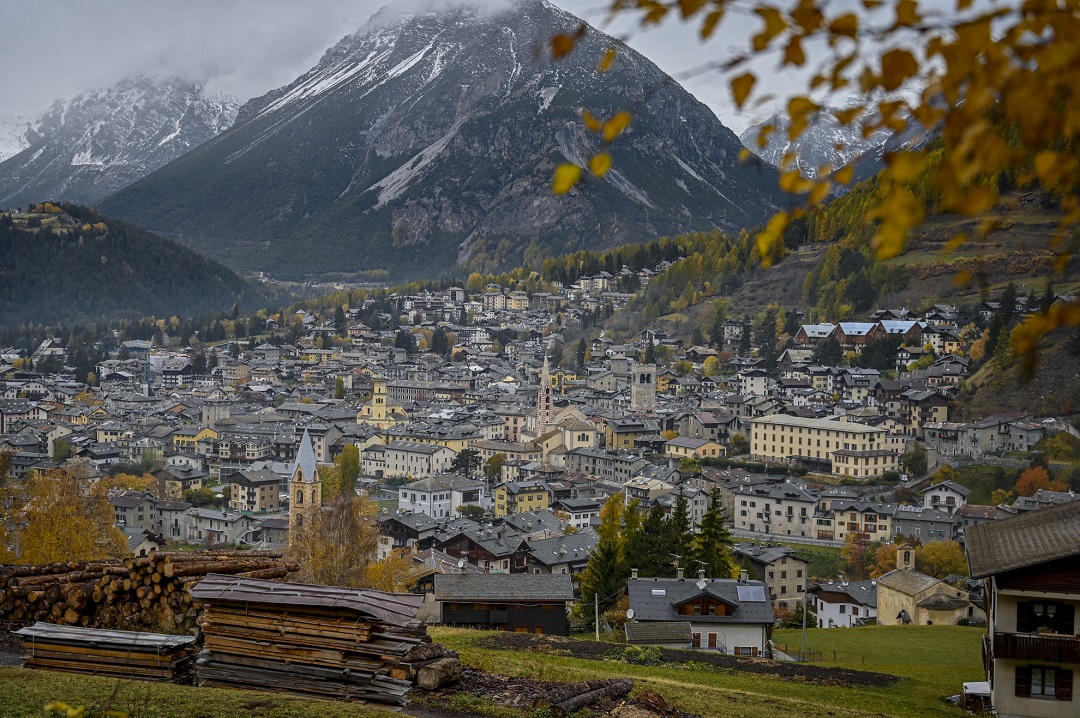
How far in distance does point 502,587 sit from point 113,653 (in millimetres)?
15349

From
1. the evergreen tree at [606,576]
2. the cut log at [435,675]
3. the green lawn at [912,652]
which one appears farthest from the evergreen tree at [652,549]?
the cut log at [435,675]

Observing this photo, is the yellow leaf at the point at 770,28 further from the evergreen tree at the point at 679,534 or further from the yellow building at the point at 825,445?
the yellow building at the point at 825,445

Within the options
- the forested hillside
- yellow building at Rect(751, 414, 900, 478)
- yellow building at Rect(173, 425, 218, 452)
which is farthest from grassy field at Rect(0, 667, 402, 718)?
the forested hillside

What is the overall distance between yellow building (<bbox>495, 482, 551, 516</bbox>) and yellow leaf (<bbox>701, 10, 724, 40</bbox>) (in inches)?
2231

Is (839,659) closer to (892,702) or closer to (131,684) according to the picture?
(892,702)

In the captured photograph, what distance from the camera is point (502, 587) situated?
25.3m

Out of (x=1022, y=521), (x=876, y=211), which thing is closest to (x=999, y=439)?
(x=1022, y=521)

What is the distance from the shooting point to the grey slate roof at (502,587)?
80.9 ft

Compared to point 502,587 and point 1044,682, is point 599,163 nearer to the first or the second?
point 1044,682

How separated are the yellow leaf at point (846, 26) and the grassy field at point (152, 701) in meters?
7.64

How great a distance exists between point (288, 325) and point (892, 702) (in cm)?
13119

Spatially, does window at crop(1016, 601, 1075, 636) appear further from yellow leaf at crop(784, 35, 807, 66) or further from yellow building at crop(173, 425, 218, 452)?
yellow building at crop(173, 425, 218, 452)

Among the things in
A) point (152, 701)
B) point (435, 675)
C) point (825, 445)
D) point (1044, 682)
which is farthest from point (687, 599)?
point (825, 445)

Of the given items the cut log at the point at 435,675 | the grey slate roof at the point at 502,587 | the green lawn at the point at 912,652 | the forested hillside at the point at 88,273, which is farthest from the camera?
the forested hillside at the point at 88,273
